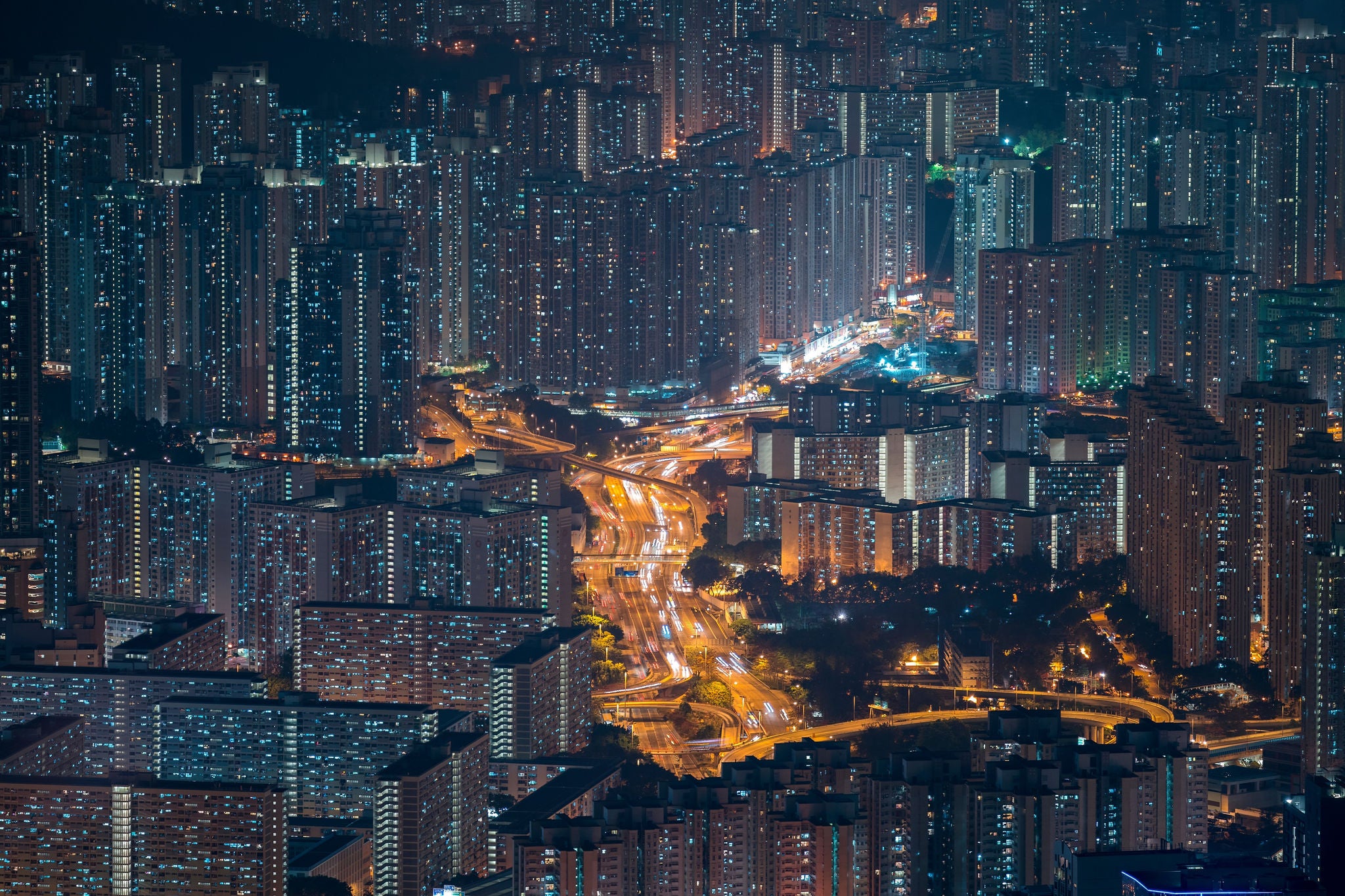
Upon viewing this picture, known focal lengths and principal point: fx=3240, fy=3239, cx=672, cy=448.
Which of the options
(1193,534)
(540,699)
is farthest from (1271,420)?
(540,699)

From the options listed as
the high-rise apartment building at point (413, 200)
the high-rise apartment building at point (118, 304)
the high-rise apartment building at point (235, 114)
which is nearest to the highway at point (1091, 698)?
the high-rise apartment building at point (118, 304)

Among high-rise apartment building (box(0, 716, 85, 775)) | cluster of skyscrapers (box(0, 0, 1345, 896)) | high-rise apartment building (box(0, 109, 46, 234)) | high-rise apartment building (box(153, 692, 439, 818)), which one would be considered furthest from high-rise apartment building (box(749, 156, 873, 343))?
high-rise apartment building (box(0, 716, 85, 775))

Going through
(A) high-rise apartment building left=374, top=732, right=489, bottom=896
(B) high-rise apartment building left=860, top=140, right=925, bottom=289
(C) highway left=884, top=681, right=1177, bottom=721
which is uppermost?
(B) high-rise apartment building left=860, top=140, right=925, bottom=289

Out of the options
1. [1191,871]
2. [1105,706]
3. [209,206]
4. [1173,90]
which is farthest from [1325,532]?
[1173,90]

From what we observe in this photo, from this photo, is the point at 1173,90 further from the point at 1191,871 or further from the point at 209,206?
the point at 1191,871

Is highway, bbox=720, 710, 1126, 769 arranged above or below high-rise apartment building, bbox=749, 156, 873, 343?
below

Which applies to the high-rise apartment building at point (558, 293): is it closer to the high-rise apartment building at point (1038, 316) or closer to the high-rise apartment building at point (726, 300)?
the high-rise apartment building at point (726, 300)

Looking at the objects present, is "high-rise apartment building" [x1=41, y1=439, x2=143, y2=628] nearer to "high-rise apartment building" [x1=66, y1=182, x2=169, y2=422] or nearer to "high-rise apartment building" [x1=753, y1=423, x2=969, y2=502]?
"high-rise apartment building" [x1=66, y1=182, x2=169, y2=422]

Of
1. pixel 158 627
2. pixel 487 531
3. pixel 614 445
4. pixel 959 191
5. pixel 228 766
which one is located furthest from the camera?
pixel 959 191
